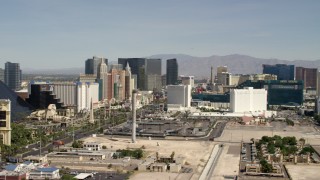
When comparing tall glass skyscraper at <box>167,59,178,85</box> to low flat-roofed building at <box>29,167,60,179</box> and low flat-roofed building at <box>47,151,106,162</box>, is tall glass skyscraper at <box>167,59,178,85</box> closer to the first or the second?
low flat-roofed building at <box>47,151,106,162</box>

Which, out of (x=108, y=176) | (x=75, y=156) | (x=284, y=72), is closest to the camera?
(x=108, y=176)

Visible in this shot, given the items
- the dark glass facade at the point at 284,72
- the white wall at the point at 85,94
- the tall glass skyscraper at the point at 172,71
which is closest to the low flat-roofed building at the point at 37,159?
the white wall at the point at 85,94

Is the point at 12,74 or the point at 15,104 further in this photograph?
the point at 12,74

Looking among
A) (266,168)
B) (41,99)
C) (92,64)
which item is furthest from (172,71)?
(266,168)

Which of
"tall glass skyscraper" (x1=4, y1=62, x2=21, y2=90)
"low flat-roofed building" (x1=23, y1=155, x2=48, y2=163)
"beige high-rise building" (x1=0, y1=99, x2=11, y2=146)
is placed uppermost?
"tall glass skyscraper" (x1=4, y1=62, x2=21, y2=90)

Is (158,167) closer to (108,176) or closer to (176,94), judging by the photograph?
(108,176)

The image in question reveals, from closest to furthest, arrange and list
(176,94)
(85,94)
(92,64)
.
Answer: (85,94)
(176,94)
(92,64)

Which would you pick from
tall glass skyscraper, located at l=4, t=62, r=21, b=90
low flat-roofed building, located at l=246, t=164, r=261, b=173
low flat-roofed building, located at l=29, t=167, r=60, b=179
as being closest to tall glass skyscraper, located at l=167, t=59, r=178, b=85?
tall glass skyscraper, located at l=4, t=62, r=21, b=90

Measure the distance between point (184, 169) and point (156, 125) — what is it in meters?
28.5

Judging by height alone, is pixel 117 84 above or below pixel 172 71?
below

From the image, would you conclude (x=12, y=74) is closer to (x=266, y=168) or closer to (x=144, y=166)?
(x=144, y=166)

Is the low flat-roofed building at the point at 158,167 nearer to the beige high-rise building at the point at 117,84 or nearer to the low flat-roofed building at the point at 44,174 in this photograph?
the low flat-roofed building at the point at 44,174

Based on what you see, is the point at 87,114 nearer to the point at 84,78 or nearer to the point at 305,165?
the point at 84,78

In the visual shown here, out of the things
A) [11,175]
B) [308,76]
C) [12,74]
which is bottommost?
[11,175]
